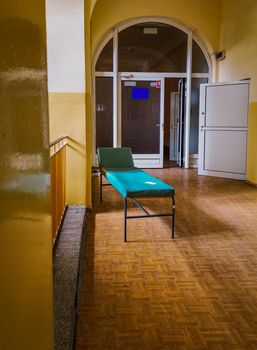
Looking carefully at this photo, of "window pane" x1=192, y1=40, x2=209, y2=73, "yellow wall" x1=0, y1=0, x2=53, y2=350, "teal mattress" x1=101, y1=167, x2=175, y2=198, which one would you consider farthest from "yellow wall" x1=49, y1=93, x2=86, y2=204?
"window pane" x1=192, y1=40, x2=209, y2=73

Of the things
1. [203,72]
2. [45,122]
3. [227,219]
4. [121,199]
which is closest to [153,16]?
[203,72]

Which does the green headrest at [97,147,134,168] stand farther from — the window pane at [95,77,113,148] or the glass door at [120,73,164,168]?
the glass door at [120,73,164,168]

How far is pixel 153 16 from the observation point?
9367 mm

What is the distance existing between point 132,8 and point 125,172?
5167mm

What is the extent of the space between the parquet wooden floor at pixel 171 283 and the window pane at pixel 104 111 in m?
4.50

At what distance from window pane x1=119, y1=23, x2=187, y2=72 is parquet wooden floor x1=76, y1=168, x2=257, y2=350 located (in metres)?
5.30

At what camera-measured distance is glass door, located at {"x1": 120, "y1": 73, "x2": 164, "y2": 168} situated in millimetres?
9820

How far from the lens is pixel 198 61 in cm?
986

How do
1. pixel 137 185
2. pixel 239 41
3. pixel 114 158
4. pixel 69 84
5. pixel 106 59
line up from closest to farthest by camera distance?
pixel 137 185 → pixel 69 84 → pixel 114 158 → pixel 239 41 → pixel 106 59

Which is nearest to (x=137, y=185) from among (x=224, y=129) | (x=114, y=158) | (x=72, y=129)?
(x=72, y=129)

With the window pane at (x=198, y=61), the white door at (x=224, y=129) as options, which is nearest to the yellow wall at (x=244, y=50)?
the white door at (x=224, y=129)

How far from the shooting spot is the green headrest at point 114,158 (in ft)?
20.6

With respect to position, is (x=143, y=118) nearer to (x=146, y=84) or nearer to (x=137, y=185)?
(x=146, y=84)

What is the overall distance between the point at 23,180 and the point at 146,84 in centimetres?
923
